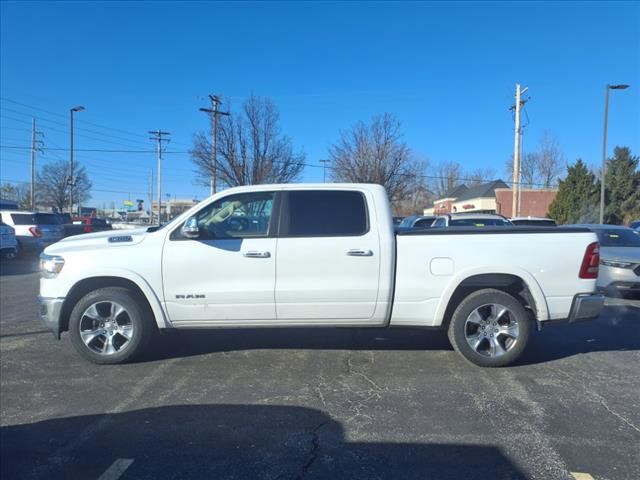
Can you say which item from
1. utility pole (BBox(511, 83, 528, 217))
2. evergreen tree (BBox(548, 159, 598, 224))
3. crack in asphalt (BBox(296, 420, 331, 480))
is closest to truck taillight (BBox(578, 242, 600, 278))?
crack in asphalt (BBox(296, 420, 331, 480))

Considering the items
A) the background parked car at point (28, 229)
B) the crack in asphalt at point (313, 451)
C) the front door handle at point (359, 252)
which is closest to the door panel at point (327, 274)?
the front door handle at point (359, 252)

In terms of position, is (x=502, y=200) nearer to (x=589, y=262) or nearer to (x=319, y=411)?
(x=589, y=262)

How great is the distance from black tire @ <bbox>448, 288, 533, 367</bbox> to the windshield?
21.0 feet

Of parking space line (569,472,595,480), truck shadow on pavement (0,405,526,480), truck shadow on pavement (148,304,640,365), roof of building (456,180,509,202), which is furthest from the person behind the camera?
roof of building (456,180,509,202)

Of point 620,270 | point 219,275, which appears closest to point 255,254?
point 219,275

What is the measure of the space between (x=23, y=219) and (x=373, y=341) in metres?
16.5

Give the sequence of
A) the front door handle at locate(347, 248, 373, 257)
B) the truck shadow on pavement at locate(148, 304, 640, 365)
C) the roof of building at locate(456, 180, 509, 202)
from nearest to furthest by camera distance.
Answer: the front door handle at locate(347, 248, 373, 257), the truck shadow on pavement at locate(148, 304, 640, 365), the roof of building at locate(456, 180, 509, 202)

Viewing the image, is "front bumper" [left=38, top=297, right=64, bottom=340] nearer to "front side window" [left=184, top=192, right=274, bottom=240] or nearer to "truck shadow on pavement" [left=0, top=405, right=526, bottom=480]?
"truck shadow on pavement" [left=0, top=405, right=526, bottom=480]

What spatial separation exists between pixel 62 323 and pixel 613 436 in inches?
207

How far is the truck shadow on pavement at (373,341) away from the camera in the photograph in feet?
18.5

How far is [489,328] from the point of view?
16.3 ft

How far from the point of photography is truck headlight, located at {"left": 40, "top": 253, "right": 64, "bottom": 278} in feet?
16.4

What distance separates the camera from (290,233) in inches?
196

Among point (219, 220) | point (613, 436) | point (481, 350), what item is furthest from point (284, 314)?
point (613, 436)
